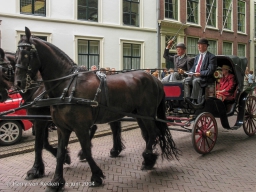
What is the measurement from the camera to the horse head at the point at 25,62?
3.78 m

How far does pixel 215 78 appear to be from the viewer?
23.1 feet

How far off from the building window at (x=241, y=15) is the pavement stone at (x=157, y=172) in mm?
18730

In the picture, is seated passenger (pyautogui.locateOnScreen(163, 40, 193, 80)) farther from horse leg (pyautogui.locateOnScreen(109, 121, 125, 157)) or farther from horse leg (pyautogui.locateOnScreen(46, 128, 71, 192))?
horse leg (pyautogui.locateOnScreen(46, 128, 71, 192))

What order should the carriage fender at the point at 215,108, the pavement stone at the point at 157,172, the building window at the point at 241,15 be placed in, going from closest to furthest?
the pavement stone at the point at 157,172
the carriage fender at the point at 215,108
the building window at the point at 241,15

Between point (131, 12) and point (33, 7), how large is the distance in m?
5.41

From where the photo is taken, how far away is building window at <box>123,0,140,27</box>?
16156 millimetres

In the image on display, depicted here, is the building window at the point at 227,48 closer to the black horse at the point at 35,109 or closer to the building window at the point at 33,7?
the building window at the point at 33,7

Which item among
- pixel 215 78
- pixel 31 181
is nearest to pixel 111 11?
pixel 215 78

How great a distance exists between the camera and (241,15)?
2362 cm

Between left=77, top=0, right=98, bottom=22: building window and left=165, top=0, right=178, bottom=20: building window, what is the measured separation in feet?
16.2

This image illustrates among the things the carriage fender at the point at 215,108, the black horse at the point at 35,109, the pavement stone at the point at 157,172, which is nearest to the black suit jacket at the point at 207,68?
the carriage fender at the point at 215,108

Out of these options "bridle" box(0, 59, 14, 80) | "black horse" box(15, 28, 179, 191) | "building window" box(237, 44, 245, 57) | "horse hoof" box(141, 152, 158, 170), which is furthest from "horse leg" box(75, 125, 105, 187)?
"building window" box(237, 44, 245, 57)

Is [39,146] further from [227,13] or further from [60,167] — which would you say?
[227,13]

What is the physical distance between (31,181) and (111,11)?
481 inches
